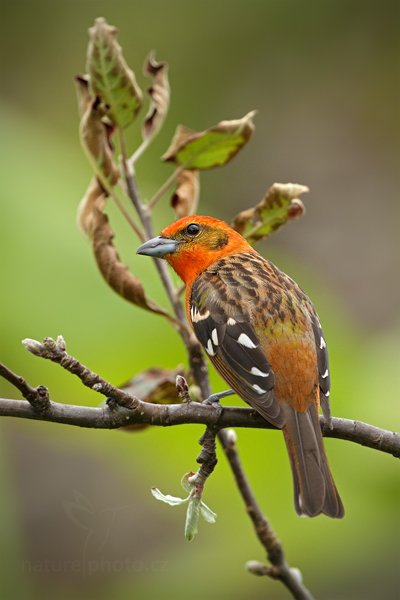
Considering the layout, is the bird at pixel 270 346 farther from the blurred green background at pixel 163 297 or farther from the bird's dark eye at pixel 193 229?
the blurred green background at pixel 163 297

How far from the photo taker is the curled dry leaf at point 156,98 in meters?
3.13

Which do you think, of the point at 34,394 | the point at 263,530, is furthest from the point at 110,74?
the point at 263,530

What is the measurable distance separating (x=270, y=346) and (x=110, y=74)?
3.27 ft

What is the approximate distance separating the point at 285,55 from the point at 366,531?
229 inches

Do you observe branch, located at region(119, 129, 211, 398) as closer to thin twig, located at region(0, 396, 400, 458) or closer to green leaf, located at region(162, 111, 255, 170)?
green leaf, located at region(162, 111, 255, 170)

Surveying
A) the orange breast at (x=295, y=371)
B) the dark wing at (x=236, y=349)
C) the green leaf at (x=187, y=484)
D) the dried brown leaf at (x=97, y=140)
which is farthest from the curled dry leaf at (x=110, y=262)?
the green leaf at (x=187, y=484)

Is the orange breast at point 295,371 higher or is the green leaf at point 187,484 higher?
the orange breast at point 295,371

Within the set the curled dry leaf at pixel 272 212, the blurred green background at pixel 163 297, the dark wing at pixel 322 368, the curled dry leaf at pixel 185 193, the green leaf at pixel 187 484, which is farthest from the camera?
the blurred green background at pixel 163 297

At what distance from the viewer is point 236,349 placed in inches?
122

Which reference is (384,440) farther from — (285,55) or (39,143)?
(285,55)

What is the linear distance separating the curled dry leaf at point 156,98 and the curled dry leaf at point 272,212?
0.41 meters

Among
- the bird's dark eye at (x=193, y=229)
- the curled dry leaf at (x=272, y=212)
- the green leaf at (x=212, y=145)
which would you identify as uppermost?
the bird's dark eye at (x=193, y=229)

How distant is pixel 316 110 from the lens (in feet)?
29.5

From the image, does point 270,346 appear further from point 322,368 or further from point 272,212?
point 272,212
